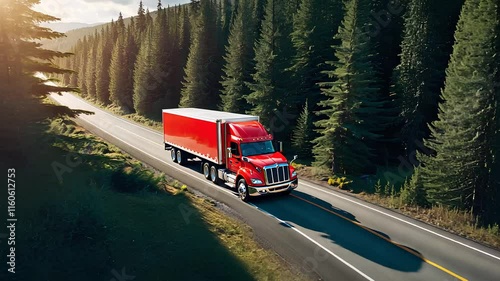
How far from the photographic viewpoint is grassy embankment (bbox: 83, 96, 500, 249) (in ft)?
48.0

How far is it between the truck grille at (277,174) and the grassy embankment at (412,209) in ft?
17.8

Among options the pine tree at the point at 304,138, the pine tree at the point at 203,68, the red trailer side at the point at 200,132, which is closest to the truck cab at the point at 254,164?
the red trailer side at the point at 200,132

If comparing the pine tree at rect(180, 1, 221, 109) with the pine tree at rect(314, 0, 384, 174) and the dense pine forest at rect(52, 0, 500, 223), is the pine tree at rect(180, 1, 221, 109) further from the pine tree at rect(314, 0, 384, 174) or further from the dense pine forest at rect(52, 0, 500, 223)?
the pine tree at rect(314, 0, 384, 174)

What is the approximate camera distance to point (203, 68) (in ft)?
153

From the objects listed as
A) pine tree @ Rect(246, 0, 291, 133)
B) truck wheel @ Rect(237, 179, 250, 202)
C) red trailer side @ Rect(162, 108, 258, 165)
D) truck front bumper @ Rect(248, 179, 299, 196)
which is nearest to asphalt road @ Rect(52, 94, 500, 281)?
truck wheel @ Rect(237, 179, 250, 202)

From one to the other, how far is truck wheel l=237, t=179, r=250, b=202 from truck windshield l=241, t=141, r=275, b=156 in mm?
1699

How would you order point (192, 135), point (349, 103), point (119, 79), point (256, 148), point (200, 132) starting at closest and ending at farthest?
1. point (256, 148)
2. point (200, 132)
3. point (192, 135)
4. point (349, 103)
5. point (119, 79)

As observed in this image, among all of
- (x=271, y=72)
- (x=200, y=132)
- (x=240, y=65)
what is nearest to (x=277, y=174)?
(x=200, y=132)

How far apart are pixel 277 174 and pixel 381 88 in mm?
19697

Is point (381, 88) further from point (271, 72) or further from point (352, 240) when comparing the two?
point (352, 240)

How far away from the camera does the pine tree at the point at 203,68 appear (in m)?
46.3

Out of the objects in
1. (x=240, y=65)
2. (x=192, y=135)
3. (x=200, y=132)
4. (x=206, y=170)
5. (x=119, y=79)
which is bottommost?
(x=206, y=170)

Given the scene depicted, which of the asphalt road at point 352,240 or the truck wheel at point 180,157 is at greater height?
the truck wheel at point 180,157

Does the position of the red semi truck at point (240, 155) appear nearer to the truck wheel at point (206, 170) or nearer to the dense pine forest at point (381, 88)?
the truck wheel at point (206, 170)
